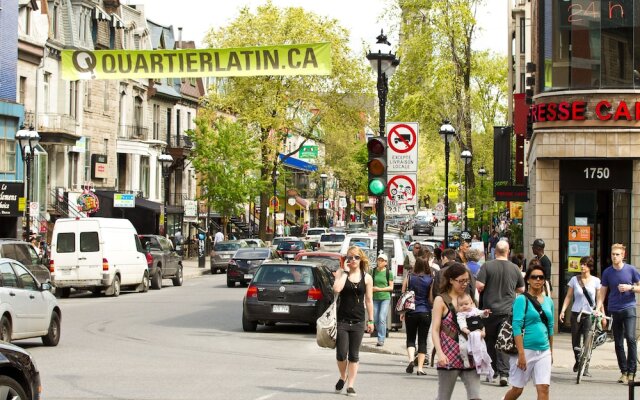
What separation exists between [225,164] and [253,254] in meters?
27.3

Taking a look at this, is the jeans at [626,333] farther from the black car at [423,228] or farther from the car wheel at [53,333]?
the black car at [423,228]

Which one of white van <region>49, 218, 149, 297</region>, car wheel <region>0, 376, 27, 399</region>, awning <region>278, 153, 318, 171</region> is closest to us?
car wheel <region>0, 376, 27, 399</region>

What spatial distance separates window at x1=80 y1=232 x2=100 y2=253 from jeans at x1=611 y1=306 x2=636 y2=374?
21.7m

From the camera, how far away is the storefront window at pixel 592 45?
23359 millimetres

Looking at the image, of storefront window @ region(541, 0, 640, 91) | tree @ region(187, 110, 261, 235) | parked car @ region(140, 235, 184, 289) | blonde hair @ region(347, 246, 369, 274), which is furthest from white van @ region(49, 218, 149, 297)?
tree @ region(187, 110, 261, 235)

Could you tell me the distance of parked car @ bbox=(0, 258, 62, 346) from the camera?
59.0 ft

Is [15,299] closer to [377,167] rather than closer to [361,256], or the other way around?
[361,256]

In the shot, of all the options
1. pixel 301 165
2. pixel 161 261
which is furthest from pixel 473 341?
pixel 301 165

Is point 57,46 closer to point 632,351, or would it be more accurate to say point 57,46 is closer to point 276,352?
point 276,352

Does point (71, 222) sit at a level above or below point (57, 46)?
below

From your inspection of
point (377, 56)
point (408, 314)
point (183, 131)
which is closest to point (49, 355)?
point (408, 314)

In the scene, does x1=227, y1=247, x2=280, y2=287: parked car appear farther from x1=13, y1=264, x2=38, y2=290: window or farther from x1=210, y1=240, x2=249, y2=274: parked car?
x1=13, y1=264, x2=38, y2=290: window

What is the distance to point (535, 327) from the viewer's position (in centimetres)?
1133

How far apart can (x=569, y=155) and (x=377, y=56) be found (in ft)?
14.7
